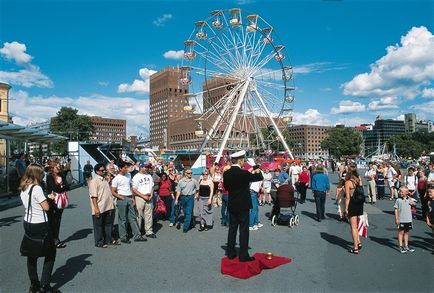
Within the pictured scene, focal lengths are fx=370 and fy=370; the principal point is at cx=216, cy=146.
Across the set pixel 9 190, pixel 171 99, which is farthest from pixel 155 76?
pixel 9 190

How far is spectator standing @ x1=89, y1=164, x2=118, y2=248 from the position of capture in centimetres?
784

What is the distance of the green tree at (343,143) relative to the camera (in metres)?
104

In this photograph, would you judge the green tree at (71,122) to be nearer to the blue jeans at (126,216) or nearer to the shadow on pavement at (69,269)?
the blue jeans at (126,216)

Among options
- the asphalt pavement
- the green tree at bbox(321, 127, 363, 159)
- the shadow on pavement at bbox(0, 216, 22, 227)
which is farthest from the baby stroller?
the green tree at bbox(321, 127, 363, 159)

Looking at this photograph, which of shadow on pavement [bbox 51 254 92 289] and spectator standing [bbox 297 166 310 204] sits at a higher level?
spectator standing [bbox 297 166 310 204]

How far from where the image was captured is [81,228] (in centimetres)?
1012

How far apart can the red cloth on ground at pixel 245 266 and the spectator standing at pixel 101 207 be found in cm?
306

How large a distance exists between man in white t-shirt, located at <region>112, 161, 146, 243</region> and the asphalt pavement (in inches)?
15.4

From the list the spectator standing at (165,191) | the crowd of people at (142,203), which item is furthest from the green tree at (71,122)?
the spectator standing at (165,191)

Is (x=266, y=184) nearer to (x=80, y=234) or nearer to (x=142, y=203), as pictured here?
(x=142, y=203)

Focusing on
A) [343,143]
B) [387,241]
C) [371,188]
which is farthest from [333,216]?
[343,143]

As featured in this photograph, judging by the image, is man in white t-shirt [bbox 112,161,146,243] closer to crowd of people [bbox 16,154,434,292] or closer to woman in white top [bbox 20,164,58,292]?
Result: crowd of people [bbox 16,154,434,292]

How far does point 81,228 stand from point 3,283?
4427 mm

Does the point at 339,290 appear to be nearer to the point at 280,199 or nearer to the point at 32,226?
the point at 32,226
